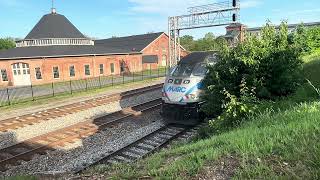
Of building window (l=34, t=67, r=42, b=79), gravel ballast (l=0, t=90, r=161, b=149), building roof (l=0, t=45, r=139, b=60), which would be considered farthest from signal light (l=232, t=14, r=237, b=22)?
building window (l=34, t=67, r=42, b=79)

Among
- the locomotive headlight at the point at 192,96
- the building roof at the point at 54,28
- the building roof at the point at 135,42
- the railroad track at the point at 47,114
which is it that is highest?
the building roof at the point at 54,28

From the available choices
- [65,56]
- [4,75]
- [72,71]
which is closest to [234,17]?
[65,56]

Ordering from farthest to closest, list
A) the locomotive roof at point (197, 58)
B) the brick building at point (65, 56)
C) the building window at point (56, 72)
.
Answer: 1. the building window at point (56, 72)
2. the brick building at point (65, 56)
3. the locomotive roof at point (197, 58)

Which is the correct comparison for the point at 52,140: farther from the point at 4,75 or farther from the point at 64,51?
the point at 64,51

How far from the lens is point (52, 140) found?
1255 centimetres

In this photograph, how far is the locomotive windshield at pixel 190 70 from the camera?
14359 millimetres

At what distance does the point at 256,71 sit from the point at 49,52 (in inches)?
1404

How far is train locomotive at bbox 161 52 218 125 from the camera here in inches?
540

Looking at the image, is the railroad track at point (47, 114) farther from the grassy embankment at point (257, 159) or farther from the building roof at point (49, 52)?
the building roof at point (49, 52)

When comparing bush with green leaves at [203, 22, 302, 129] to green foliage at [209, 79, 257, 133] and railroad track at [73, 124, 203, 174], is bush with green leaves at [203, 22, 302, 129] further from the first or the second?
railroad track at [73, 124, 203, 174]

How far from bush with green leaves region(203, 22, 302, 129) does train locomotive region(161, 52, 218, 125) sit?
341 cm

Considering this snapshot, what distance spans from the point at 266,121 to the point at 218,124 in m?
2.59

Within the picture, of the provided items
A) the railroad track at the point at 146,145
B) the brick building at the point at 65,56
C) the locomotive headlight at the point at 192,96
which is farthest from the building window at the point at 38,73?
the locomotive headlight at the point at 192,96

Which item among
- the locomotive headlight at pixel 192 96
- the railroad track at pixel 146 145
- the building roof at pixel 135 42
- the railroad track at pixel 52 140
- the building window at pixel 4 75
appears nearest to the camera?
the railroad track at pixel 146 145
